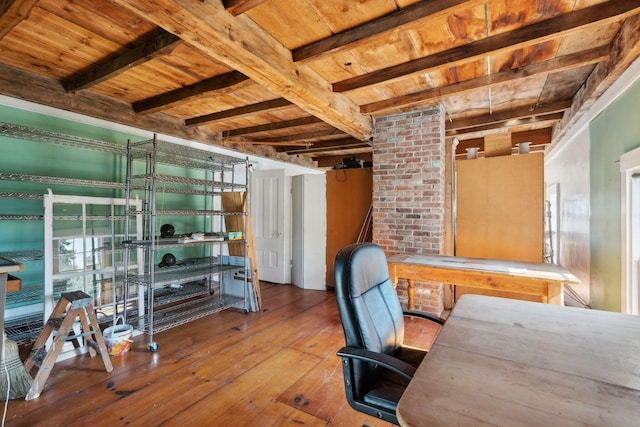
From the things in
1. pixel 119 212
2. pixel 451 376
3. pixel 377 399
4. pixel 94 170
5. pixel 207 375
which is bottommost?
pixel 207 375

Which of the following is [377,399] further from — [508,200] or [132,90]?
[132,90]

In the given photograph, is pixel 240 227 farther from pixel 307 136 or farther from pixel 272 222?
pixel 307 136

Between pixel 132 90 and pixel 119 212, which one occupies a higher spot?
pixel 132 90

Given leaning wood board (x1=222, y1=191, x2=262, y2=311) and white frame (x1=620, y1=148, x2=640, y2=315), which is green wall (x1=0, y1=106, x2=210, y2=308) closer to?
leaning wood board (x1=222, y1=191, x2=262, y2=311)

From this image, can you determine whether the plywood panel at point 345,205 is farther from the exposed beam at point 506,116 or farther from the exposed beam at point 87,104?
the exposed beam at point 87,104

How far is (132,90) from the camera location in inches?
135

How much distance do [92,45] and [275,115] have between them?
2.12 meters

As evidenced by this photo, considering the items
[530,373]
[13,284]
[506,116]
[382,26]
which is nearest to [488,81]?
[506,116]

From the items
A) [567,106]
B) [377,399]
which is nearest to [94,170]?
[377,399]

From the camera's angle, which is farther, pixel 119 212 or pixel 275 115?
pixel 275 115

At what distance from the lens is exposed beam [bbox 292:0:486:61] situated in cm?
184

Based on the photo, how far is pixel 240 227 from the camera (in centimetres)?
420

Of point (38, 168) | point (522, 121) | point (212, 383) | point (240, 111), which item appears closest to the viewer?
point (212, 383)

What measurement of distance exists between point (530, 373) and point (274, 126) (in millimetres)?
4197
